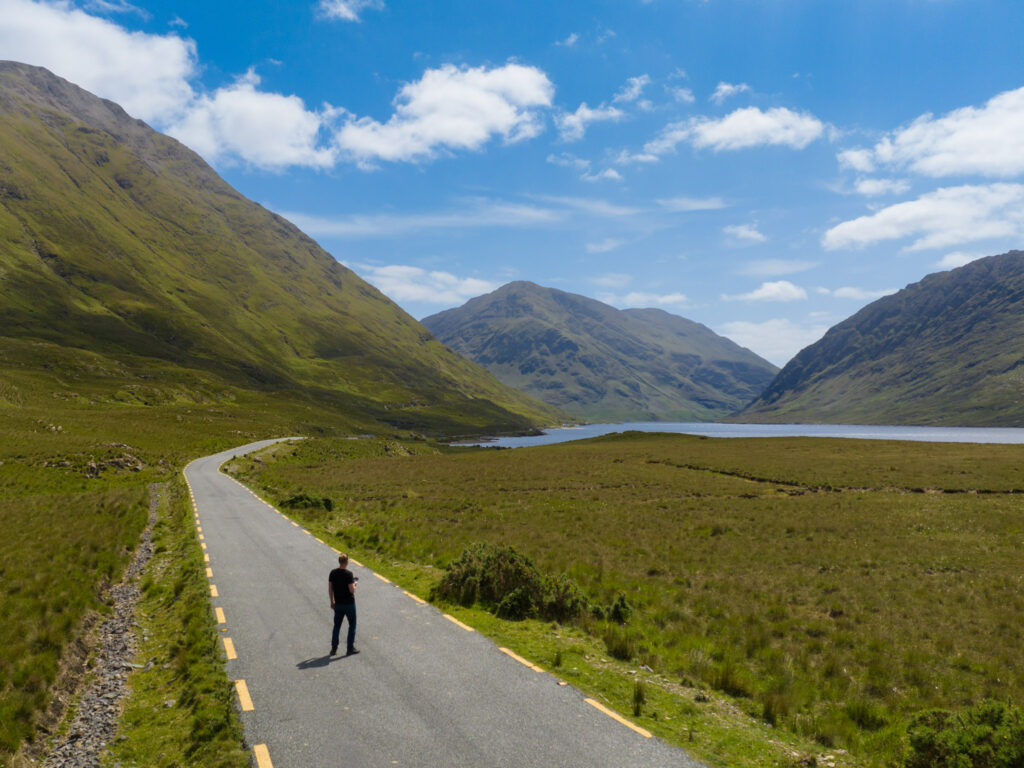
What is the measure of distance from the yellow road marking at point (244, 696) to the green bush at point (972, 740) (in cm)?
1142

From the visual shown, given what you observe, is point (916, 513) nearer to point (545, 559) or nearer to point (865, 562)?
point (865, 562)

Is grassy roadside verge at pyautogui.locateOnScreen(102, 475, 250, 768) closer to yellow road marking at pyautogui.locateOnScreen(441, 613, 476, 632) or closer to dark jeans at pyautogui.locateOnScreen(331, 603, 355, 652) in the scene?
dark jeans at pyautogui.locateOnScreen(331, 603, 355, 652)

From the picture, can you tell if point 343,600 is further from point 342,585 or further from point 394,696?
point 394,696

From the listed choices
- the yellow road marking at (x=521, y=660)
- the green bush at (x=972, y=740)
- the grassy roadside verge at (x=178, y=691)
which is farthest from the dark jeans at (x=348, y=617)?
the green bush at (x=972, y=740)

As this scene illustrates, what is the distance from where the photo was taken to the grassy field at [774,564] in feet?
38.8

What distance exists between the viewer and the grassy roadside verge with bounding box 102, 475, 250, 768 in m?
8.63

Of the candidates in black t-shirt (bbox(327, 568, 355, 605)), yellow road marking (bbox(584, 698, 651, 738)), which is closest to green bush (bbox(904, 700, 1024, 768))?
yellow road marking (bbox(584, 698, 651, 738))

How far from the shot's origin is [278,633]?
44.5 ft

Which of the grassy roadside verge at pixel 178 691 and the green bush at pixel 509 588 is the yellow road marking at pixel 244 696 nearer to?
the grassy roadside verge at pixel 178 691

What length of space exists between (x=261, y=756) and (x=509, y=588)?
32.1ft

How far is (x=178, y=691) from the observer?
1087 cm

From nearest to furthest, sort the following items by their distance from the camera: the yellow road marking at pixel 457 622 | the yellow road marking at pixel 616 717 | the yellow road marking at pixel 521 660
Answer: the yellow road marking at pixel 616 717 < the yellow road marking at pixel 521 660 < the yellow road marking at pixel 457 622

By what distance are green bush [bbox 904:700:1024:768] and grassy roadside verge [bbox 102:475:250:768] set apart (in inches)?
418

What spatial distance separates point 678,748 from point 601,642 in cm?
540
